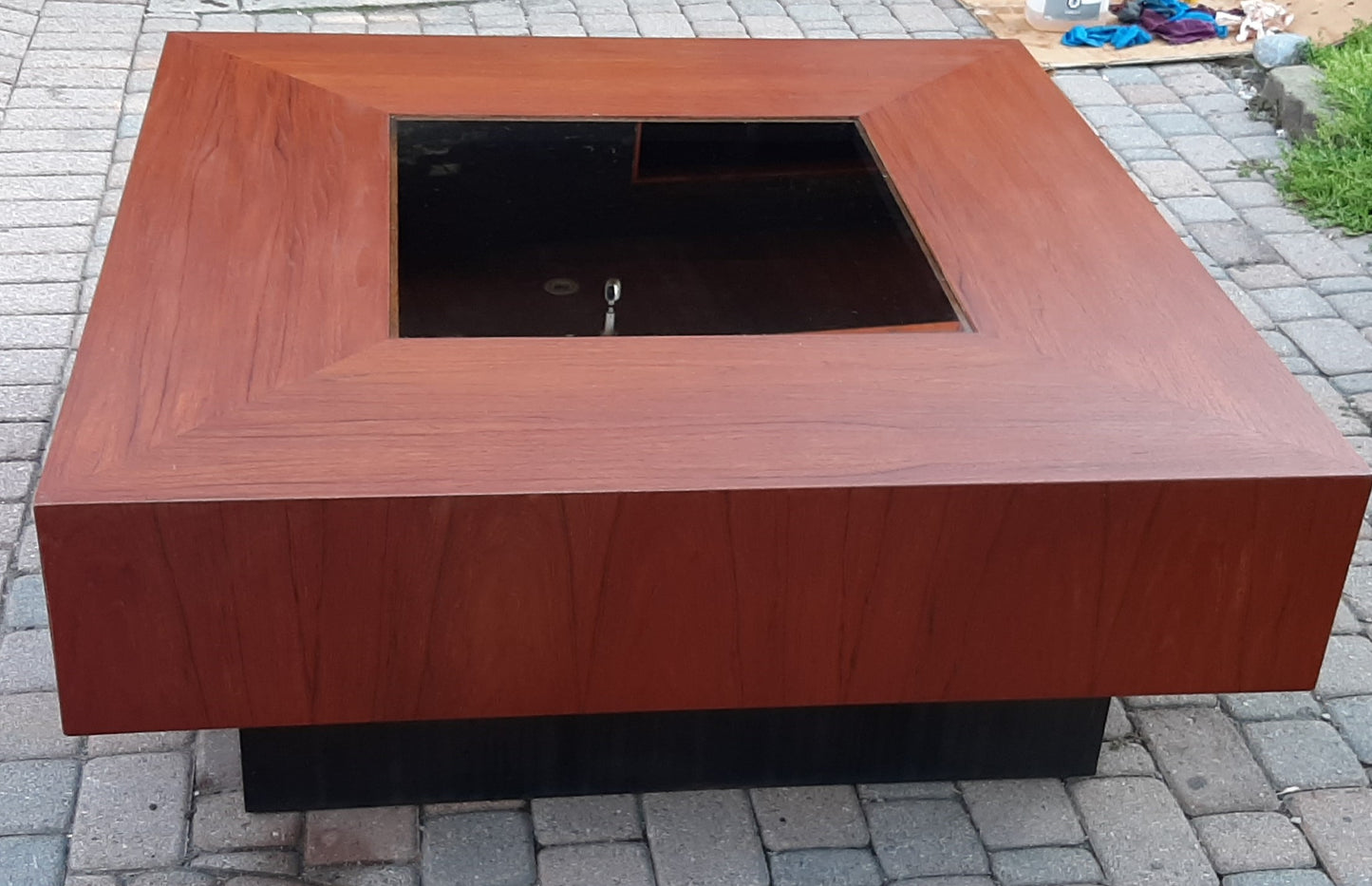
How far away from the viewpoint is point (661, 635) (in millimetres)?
1618

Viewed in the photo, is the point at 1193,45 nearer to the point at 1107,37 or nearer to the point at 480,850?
the point at 1107,37

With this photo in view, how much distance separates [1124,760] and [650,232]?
1.03 meters

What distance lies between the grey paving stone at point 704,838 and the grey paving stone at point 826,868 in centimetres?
3

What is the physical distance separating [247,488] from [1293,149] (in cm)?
343

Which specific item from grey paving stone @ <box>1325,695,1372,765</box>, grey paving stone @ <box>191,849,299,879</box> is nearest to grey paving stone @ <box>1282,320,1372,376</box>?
grey paving stone @ <box>1325,695,1372,765</box>

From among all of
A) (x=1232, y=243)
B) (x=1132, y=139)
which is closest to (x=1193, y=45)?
(x=1132, y=139)

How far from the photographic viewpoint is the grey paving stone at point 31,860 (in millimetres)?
1802

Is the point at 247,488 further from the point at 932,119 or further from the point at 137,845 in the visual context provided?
the point at 932,119

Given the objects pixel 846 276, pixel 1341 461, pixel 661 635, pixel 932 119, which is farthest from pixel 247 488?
pixel 932 119

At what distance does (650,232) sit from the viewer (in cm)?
223

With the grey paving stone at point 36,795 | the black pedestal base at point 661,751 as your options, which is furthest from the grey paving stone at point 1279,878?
the grey paving stone at point 36,795

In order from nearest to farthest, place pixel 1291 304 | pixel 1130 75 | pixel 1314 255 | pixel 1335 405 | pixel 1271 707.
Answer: pixel 1271 707 → pixel 1335 405 → pixel 1291 304 → pixel 1314 255 → pixel 1130 75

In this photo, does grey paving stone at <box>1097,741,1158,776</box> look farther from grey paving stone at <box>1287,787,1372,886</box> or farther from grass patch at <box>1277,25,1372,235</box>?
grass patch at <box>1277,25,1372,235</box>

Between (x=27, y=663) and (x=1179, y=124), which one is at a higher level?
(x=1179, y=124)
